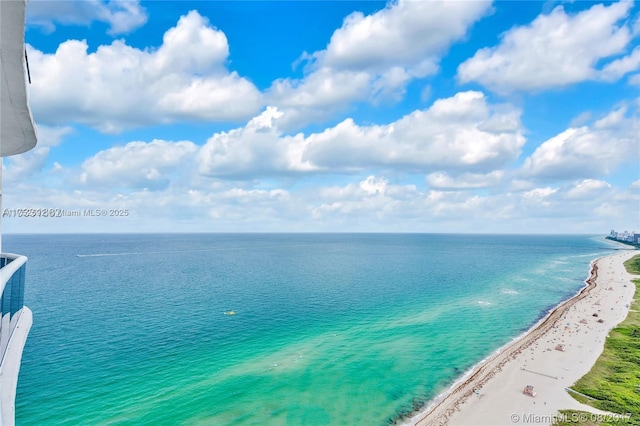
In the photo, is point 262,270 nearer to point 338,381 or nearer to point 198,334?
point 198,334

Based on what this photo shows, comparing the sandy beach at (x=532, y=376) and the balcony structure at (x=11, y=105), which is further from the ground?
the balcony structure at (x=11, y=105)

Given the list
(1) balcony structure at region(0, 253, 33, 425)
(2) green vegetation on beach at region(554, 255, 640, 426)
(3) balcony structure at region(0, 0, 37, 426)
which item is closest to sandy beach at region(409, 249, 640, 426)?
(2) green vegetation on beach at region(554, 255, 640, 426)

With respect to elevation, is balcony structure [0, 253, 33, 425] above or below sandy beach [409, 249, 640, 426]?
above

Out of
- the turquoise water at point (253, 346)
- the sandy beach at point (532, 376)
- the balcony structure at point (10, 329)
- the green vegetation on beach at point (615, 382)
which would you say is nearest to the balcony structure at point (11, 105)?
the balcony structure at point (10, 329)

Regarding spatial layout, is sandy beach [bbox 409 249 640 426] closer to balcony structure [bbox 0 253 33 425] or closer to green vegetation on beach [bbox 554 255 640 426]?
green vegetation on beach [bbox 554 255 640 426]

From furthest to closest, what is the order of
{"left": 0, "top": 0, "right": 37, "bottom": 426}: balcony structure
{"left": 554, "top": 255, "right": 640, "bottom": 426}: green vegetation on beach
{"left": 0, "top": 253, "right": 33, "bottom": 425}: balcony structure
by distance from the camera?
{"left": 554, "top": 255, "right": 640, "bottom": 426}: green vegetation on beach → {"left": 0, "top": 253, "right": 33, "bottom": 425}: balcony structure → {"left": 0, "top": 0, "right": 37, "bottom": 426}: balcony structure

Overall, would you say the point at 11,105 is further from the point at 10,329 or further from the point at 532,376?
the point at 532,376

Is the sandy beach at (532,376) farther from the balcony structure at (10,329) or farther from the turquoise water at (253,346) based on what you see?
the balcony structure at (10,329)
